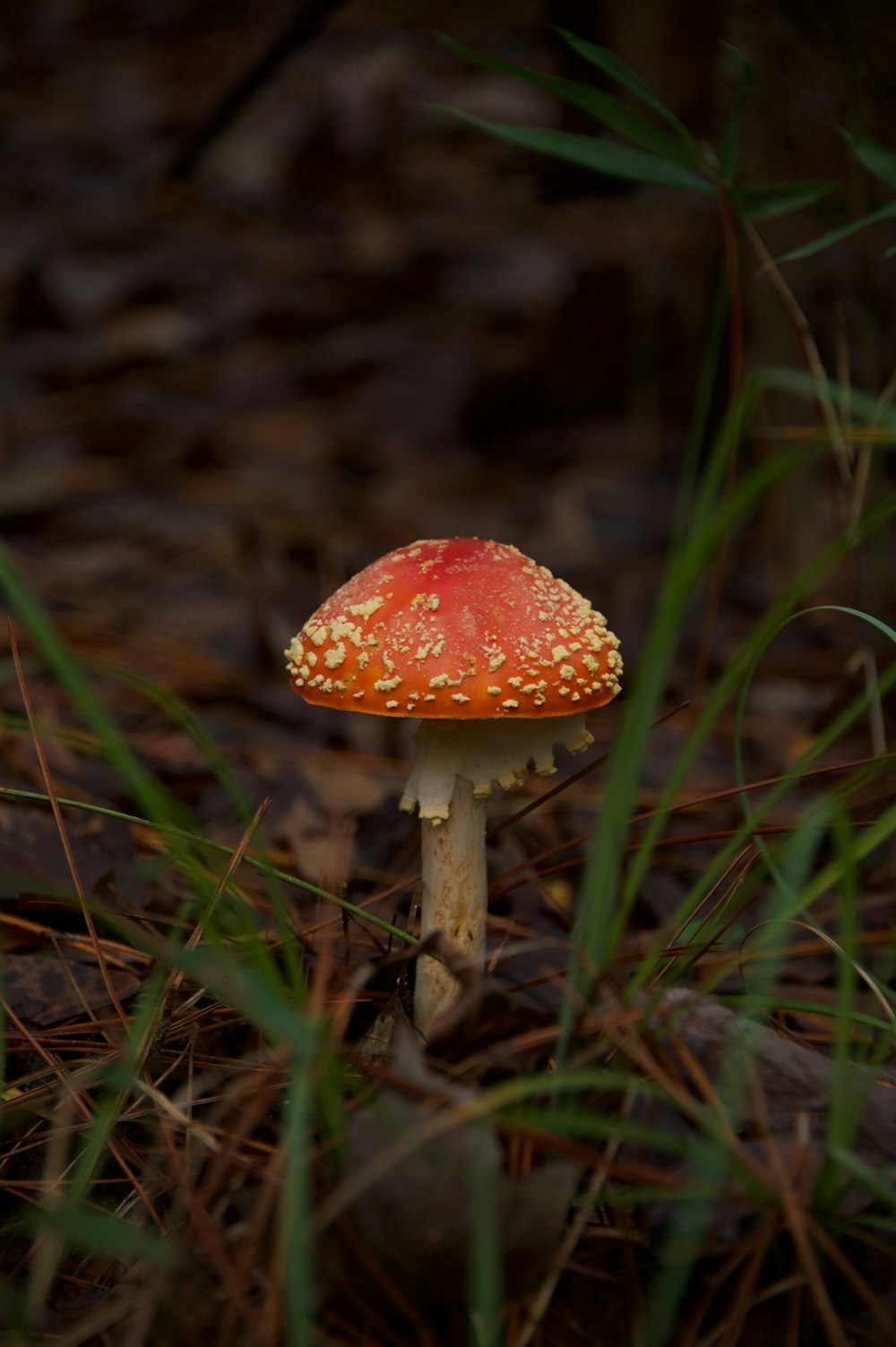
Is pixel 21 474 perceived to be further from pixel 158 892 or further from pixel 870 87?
pixel 870 87

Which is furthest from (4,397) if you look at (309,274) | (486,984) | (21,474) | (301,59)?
(486,984)

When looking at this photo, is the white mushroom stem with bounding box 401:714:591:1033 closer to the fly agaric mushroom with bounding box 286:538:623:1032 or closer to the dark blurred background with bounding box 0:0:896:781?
the fly agaric mushroom with bounding box 286:538:623:1032

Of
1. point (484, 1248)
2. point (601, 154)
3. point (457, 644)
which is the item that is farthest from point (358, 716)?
point (484, 1248)

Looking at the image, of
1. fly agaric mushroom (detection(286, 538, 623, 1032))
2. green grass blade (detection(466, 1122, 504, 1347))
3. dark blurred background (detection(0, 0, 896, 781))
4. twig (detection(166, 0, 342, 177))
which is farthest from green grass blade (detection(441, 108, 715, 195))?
twig (detection(166, 0, 342, 177))

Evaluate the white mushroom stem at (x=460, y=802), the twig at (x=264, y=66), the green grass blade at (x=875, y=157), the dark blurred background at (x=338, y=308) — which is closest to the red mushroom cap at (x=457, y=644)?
the white mushroom stem at (x=460, y=802)

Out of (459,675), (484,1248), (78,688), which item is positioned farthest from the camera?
(459,675)

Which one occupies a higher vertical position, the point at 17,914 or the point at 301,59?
the point at 301,59

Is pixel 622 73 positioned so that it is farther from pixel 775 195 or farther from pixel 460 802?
pixel 460 802
